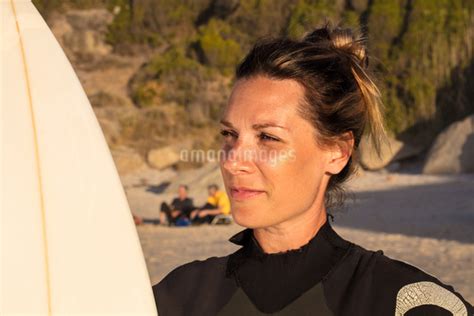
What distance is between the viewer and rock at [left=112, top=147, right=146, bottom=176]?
66.2 ft

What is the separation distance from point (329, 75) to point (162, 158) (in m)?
19.3

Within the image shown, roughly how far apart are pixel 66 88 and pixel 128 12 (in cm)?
2697

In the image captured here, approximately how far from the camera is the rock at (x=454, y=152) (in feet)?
53.4

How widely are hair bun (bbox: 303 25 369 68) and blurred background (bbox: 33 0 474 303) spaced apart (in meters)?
9.23

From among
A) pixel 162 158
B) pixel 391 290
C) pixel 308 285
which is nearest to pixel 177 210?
pixel 162 158

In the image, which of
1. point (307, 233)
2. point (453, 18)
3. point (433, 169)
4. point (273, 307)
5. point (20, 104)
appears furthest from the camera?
point (453, 18)

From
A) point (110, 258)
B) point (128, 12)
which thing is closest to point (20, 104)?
point (110, 258)

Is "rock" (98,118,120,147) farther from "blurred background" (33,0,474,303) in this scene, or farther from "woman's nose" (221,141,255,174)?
"woman's nose" (221,141,255,174)

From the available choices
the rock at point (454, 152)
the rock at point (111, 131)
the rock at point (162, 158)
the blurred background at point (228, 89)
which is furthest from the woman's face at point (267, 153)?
the rock at point (111, 131)

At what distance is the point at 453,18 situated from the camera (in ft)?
73.5

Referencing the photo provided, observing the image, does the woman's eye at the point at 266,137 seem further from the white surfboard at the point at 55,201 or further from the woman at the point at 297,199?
the white surfboard at the point at 55,201

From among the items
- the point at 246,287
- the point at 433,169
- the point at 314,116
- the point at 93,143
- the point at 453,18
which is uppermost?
the point at 93,143

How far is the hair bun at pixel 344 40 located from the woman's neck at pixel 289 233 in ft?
1.22

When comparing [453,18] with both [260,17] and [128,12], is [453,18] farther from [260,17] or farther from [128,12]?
[128,12]
